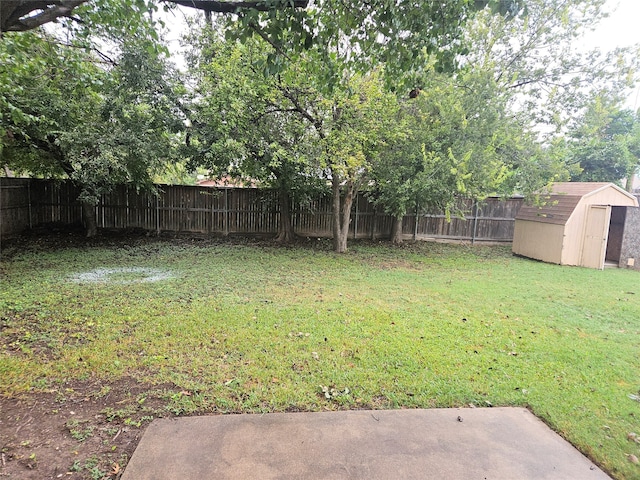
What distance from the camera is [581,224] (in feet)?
31.4

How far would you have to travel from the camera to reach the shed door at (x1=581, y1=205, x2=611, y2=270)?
9.31 metres

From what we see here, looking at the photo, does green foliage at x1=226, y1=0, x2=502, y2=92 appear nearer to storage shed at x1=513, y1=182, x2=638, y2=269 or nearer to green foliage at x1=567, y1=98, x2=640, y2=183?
storage shed at x1=513, y1=182, x2=638, y2=269

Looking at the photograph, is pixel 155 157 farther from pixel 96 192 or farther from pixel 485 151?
pixel 485 151

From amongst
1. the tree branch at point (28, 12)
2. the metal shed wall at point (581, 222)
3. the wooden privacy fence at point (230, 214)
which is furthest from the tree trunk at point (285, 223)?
the tree branch at point (28, 12)

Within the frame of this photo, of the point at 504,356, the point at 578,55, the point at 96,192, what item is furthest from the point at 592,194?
the point at 96,192

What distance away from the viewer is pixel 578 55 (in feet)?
33.9

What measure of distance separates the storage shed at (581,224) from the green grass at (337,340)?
2.11 m

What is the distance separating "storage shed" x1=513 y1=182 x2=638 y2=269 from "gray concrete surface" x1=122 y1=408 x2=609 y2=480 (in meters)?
8.50

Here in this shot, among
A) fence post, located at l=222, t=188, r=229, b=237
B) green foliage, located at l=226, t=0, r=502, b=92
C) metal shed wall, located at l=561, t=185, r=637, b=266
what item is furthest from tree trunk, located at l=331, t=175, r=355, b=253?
green foliage, located at l=226, t=0, r=502, b=92

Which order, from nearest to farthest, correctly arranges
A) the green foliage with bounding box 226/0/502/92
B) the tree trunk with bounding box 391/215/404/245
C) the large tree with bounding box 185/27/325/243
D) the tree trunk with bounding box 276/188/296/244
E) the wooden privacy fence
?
the green foliage with bounding box 226/0/502/92, the large tree with bounding box 185/27/325/243, the wooden privacy fence, the tree trunk with bounding box 276/188/296/244, the tree trunk with bounding box 391/215/404/245

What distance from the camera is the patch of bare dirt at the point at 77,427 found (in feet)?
7.00

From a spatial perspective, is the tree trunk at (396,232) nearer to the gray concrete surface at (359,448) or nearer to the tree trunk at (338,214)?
the tree trunk at (338,214)

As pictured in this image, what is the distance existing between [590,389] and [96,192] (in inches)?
400

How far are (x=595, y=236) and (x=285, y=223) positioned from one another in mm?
8477
